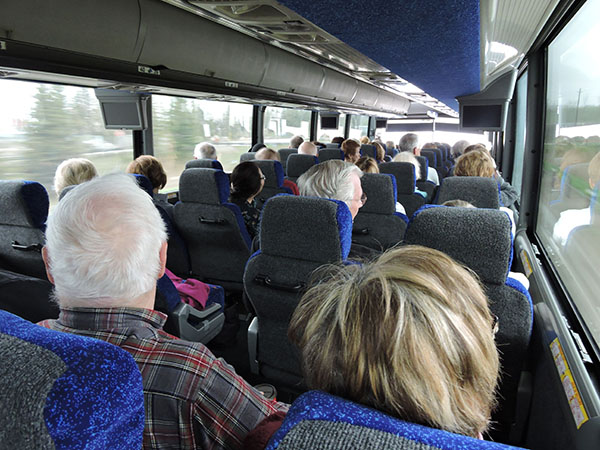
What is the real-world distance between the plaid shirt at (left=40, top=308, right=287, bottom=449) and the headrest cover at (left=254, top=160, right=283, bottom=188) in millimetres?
4412

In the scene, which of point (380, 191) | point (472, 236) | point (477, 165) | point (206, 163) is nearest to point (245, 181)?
point (380, 191)

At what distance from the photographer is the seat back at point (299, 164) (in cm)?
648

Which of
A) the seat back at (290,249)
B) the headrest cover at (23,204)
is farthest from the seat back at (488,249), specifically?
the headrest cover at (23,204)

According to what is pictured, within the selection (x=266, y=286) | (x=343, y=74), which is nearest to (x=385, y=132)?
(x=343, y=74)

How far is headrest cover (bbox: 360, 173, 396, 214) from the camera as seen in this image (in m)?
3.76

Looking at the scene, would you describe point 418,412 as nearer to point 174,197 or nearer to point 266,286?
point 266,286

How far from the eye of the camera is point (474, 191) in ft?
11.1

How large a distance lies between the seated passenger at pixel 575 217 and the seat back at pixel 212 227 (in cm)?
240

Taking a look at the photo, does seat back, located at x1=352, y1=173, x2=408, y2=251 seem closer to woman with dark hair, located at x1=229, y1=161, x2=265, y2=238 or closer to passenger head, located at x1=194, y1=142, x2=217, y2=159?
woman with dark hair, located at x1=229, y1=161, x2=265, y2=238

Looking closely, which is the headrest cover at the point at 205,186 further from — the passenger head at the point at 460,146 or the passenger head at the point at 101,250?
the passenger head at the point at 460,146

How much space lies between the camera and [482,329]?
81 centimetres

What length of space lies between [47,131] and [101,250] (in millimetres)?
4117

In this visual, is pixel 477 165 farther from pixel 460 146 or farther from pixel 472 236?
pixel 460 146

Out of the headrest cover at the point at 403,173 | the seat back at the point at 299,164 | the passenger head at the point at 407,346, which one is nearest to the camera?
the passenger head at the point at 407,346
